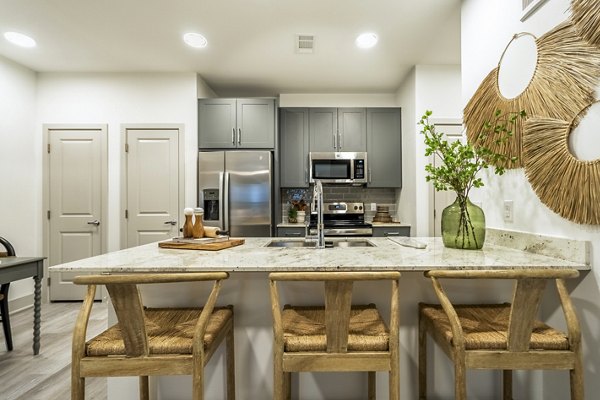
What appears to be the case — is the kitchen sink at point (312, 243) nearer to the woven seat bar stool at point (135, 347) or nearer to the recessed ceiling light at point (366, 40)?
the woven seat bar stool at point (135, 347)

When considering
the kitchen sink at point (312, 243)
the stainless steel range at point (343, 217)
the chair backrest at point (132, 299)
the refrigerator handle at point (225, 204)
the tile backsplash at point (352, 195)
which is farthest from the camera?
the tile backsplash at point (352, 195)

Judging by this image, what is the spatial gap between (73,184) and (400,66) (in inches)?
156

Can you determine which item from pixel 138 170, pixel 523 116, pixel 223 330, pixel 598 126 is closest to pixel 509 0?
pixel 523 116

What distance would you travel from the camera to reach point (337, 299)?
110 centimetres

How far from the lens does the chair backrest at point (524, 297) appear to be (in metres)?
1.09

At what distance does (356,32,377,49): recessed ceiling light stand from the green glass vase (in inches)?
73.7

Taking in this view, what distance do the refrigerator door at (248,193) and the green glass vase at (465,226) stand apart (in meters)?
2.17

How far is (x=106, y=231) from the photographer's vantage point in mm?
3660

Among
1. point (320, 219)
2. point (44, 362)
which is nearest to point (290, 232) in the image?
point (320, 219)

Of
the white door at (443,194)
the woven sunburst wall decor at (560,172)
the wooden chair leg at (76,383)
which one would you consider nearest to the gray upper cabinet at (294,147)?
the white door at (443,194)

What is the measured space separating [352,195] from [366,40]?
1.99m

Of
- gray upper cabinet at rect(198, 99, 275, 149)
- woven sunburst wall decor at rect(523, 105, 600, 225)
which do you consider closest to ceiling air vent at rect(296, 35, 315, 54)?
gray upper cabinet at rect(198, 99, 275, 149)

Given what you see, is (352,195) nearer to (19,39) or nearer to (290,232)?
(290,232)

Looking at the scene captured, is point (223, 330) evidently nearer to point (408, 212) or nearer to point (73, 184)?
point (408, 212)
